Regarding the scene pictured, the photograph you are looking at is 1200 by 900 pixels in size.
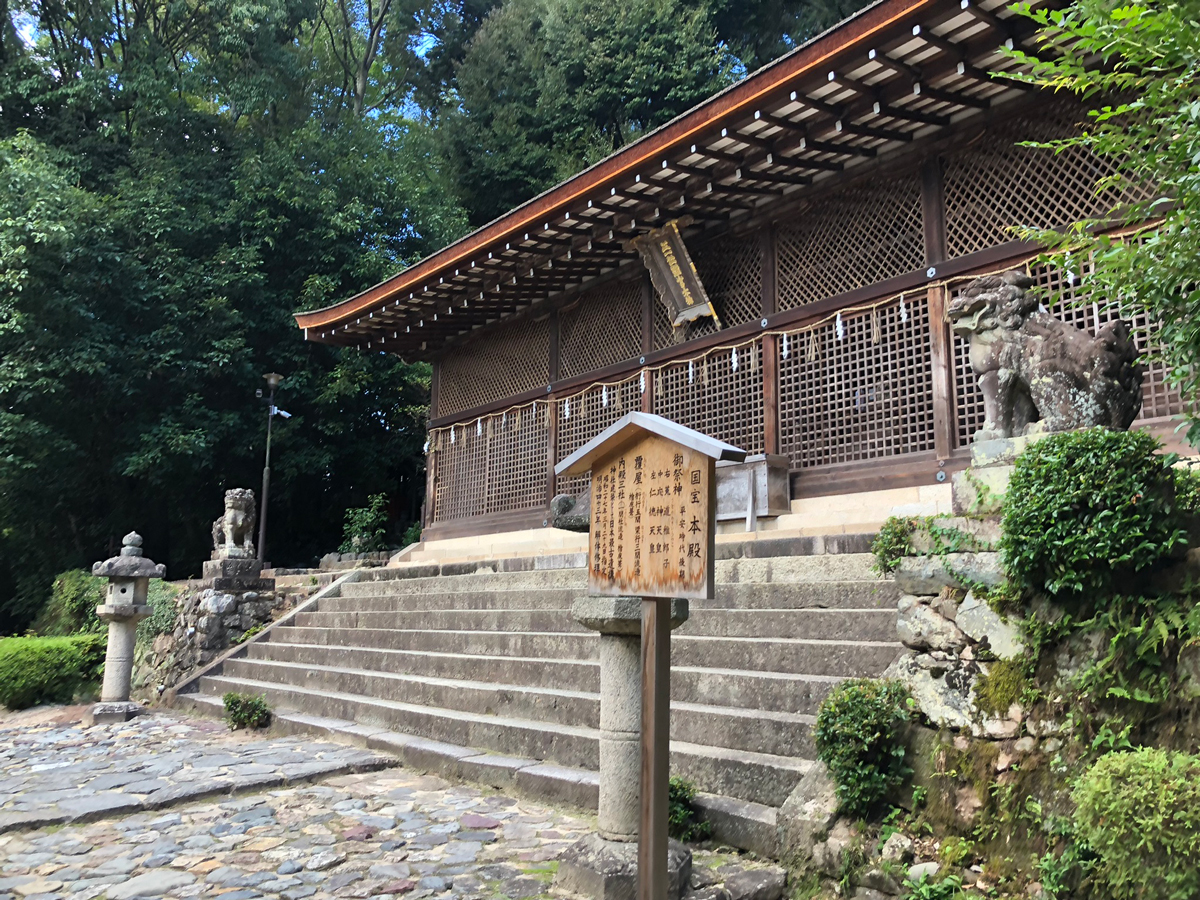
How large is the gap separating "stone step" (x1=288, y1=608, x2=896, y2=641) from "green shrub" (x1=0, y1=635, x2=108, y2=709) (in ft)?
19.0

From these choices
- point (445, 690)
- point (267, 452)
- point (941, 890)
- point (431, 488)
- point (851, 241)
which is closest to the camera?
point (941, 890)

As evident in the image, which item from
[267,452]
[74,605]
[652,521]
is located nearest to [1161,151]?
[652,521]

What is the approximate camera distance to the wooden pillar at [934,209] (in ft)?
28.2

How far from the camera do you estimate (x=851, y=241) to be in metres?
9.48

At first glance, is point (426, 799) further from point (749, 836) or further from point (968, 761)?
point (968, 761)

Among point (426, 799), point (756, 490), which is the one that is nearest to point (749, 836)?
point (426, 799)

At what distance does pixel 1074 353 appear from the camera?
454cm

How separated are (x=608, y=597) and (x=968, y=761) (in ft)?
5.77

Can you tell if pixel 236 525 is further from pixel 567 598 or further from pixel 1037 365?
pixel 1037 365

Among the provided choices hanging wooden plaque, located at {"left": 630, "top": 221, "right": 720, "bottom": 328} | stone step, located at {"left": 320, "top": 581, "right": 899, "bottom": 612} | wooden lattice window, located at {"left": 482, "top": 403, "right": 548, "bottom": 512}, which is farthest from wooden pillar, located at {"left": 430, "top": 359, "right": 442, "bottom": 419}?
hanging wooden plaque, located at {"left": 630, "top": 221, "right": 720, "bottom": 328}

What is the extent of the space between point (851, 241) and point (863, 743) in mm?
6878

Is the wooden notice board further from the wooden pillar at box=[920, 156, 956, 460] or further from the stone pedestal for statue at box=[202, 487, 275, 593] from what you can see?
the stone pedestal for statue at box=[202, 487, 275, 593]

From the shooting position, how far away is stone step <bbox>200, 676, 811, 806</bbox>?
455 cm

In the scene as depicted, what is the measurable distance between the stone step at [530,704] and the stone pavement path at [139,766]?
0.82 m
